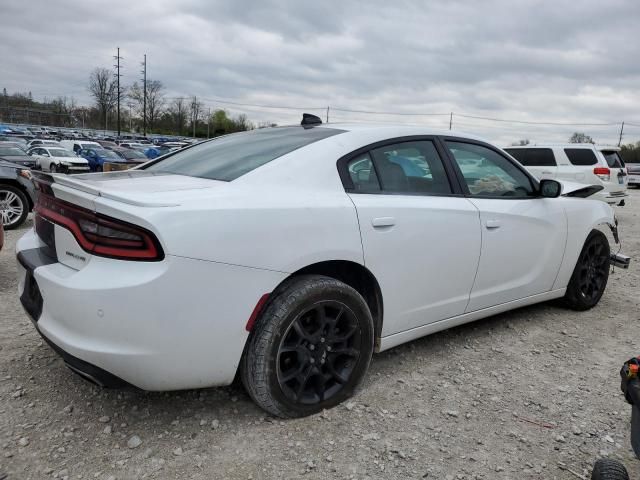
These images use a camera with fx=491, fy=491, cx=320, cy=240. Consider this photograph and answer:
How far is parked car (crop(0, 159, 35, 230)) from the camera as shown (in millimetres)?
7605

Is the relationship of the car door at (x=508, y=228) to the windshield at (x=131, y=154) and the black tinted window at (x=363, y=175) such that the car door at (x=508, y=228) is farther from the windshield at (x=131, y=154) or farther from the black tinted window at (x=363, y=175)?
the windshield at (x=131, y=154)

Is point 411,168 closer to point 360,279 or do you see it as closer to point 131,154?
point 360,279

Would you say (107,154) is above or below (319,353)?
above

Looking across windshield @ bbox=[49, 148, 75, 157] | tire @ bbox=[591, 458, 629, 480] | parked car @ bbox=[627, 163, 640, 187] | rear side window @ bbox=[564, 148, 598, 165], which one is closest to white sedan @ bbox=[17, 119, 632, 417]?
tire @ bbox=[591, 458, 629, 480]

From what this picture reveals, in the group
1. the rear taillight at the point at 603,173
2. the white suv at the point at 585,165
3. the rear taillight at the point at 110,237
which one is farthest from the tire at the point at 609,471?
the rear taillight at the point at 603,173

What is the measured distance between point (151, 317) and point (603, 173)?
12.1m

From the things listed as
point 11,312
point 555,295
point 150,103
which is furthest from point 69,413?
point 150,103

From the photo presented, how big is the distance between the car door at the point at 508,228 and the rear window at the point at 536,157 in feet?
30.2

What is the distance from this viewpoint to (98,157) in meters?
25.6

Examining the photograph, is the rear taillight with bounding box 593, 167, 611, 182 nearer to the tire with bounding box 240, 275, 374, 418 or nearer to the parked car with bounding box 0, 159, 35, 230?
the tire with bounding box 240, 275, 374, 418

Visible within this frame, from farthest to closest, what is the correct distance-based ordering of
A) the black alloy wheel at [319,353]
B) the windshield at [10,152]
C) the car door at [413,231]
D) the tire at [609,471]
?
the windshield at [10,152], the car door at [413,231], the black alloy wheel at [319,353], the tire at [609,471]

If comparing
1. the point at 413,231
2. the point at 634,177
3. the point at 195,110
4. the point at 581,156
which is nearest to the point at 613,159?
the point at 581,156

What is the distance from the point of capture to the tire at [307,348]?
2238 millimetres

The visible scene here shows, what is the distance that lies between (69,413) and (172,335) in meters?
0.92
